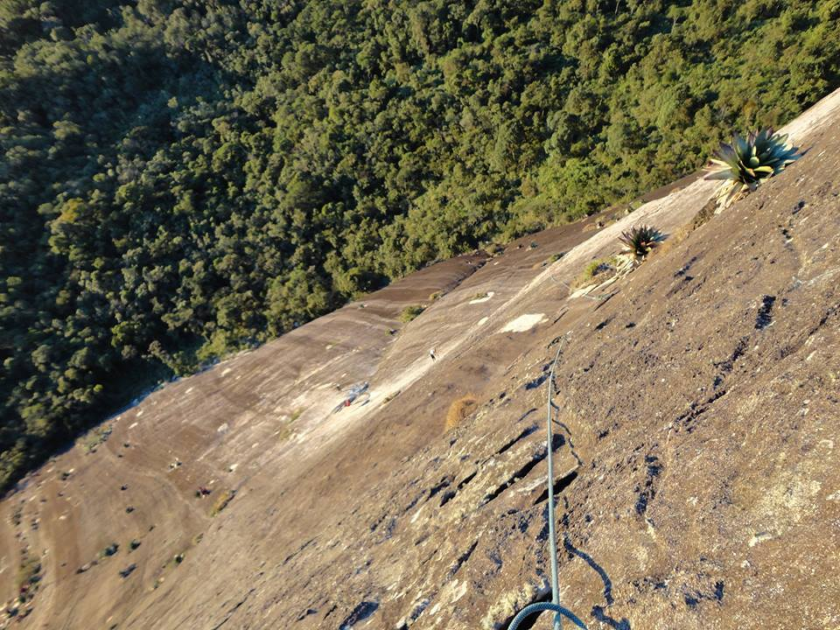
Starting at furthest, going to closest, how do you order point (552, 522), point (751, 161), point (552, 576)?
point (751, 161)
point (552, 522)
point (552, 576)

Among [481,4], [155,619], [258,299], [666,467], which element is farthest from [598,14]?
[155,619]

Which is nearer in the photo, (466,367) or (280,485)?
(466,367)

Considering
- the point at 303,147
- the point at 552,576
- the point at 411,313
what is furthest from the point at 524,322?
the point at 303,147

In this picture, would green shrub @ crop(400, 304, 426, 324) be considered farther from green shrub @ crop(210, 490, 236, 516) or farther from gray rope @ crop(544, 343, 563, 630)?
gray rope @ crop(544, 343, 563, 630)

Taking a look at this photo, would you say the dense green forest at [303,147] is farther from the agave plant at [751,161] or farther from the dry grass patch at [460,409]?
the dry grass patch at [460,409]

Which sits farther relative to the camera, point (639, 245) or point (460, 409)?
point (639, 245)

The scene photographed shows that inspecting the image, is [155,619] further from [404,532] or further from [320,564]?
[404,532]

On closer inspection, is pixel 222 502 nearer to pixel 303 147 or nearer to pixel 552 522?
pixel 552 522

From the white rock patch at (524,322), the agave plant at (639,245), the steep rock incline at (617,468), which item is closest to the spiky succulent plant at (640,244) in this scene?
the agave plant at (639,245)
